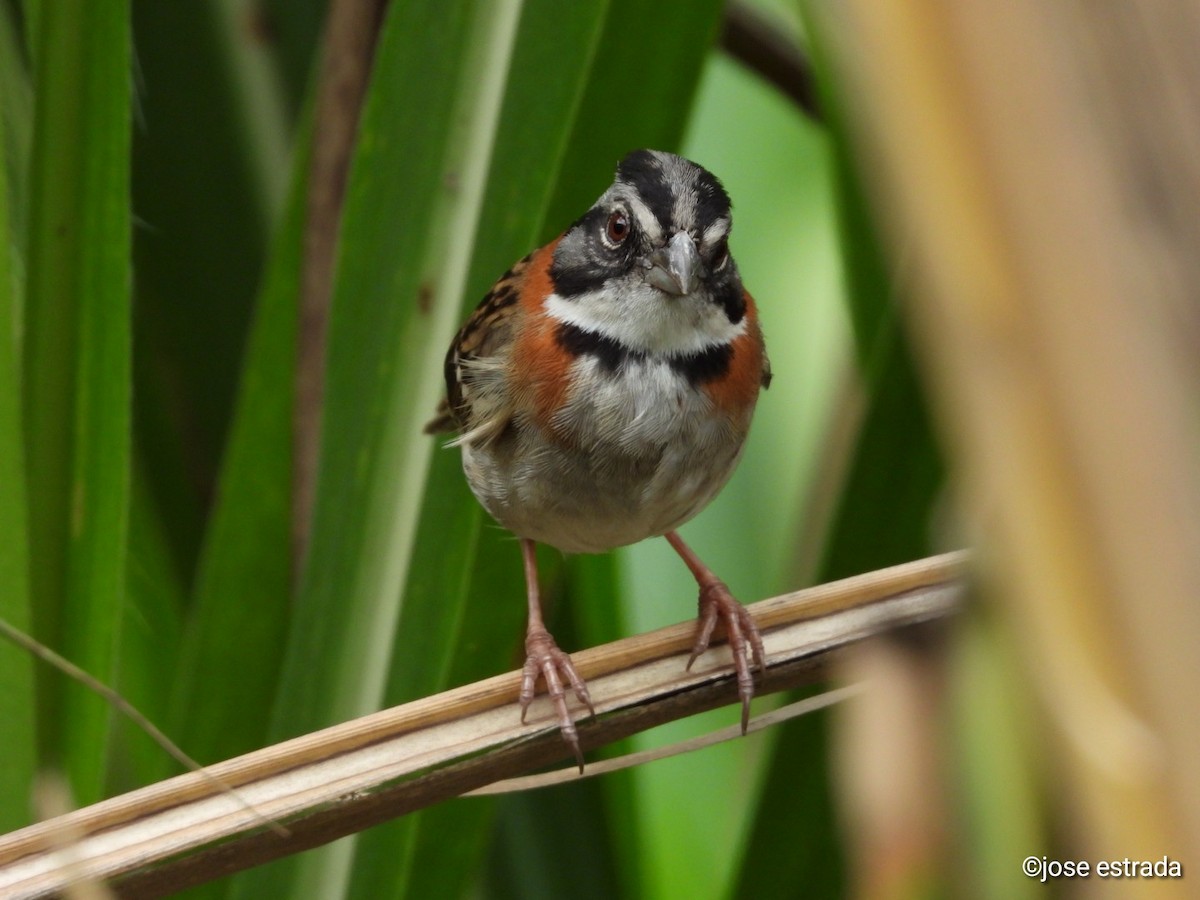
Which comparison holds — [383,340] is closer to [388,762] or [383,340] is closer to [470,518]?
[470,518]

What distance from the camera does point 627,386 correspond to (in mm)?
2463

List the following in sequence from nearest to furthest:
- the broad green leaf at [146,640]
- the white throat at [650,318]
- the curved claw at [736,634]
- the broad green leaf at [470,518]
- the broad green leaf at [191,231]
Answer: the curved claw at [736,634]
the broad green leaf at [470,518]
the white throat at [650,318]
the broad green leaf at [146,640]
the broad green leaf at [191,231]

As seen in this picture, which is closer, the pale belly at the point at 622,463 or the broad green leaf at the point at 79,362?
the broad green leaf at the point at 79,362

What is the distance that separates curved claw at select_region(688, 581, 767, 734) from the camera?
1.92 m

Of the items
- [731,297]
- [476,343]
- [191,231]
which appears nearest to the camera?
[731,297]

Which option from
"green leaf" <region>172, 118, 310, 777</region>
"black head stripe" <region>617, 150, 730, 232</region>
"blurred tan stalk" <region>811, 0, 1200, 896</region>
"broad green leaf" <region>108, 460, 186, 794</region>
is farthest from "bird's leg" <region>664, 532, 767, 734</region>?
"blurred tan stalk" <region>811, 0, 1200, 896</region>

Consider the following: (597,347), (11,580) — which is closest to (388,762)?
(11,580)

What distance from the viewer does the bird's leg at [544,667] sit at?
182cm

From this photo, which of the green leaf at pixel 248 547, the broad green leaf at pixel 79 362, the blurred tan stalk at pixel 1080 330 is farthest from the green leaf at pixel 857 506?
the blurred tan stalk at pixel 1080 330

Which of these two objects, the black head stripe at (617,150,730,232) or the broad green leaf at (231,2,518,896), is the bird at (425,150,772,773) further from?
the broad green leaf at (231,2,518,896)

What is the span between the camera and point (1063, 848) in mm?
663

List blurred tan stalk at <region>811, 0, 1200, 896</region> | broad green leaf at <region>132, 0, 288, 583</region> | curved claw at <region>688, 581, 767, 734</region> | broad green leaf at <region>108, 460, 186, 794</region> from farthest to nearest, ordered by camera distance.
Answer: broad green leaf at <region>132, 0, 288, 583</region> → broad green leaf at <region>108, 460, 186, 794</region> → curved claw at <region>688, 581, 767, 734</region> → blurred tan stalk at <region>811, 0, 1200, 896</region>

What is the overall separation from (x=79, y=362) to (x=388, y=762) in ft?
2.91

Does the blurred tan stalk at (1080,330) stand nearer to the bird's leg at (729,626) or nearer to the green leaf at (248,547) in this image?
the bird's leg at (729,626)
